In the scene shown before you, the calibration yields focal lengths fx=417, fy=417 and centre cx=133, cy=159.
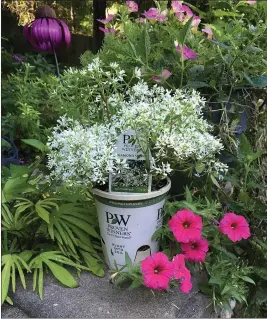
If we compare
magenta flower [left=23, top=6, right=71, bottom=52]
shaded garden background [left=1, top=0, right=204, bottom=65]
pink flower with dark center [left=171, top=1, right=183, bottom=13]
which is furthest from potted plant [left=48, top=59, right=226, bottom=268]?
shaded garden background [left=1, top=0, right=204, bottom=65]

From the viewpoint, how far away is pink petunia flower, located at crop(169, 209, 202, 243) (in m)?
1.31

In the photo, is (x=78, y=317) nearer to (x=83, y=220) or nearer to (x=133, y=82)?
(x=83, y=220)

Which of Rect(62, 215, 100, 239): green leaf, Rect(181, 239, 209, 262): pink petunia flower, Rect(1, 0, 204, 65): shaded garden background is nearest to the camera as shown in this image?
Rect(181, 239, 209, 262): pink petunia flower

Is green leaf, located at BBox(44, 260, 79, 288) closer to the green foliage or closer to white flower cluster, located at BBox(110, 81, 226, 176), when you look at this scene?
the green foliage

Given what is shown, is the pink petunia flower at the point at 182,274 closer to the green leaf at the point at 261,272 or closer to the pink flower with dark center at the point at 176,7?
the green leaf at the point at 261,272

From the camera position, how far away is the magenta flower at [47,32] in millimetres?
2482

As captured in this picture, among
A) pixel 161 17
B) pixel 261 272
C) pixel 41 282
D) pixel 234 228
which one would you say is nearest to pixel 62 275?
pixel 41 282

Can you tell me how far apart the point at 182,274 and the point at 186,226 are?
15 cm

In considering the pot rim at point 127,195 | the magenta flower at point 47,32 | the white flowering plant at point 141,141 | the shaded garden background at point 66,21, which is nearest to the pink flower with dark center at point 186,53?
the white flowering plant at point 141,141

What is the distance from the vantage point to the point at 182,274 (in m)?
1.28

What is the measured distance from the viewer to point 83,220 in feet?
5.32

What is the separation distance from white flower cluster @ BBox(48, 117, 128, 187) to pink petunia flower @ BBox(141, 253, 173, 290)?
287mm

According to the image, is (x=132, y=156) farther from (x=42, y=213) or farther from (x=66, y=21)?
(x=66, y=21)

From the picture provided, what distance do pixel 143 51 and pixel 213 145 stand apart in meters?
0.44
